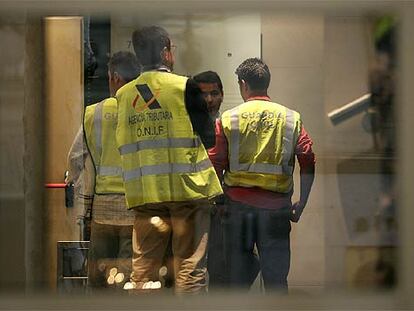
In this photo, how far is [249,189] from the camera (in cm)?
296

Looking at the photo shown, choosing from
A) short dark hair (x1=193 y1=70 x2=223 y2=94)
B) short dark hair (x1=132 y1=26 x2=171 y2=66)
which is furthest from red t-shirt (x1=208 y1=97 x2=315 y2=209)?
short dark hair (x1=132 y1=26 x2=171 y2=66)

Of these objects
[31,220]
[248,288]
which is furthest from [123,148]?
[248,288]

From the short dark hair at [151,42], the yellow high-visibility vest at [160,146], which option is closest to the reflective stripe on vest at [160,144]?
the yellow high-visibility vest at [160,146]

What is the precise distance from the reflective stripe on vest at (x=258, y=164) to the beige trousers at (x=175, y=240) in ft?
0.46

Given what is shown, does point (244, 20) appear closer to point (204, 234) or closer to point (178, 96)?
point (178, 96)

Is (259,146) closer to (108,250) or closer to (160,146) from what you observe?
(160,146)

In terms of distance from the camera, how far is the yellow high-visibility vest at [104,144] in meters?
2.96

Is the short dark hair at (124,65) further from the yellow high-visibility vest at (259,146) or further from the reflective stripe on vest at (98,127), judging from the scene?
the yellow high-visibility vest at (259,146)

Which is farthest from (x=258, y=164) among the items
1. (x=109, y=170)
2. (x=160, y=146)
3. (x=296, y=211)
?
(x=109, y=170)

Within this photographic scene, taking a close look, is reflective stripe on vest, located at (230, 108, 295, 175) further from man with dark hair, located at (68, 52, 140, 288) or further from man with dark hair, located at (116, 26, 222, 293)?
man with dark hair, located at (68, 52, 140, 288)

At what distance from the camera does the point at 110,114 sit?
3008 mm

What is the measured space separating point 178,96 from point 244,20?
0.30m

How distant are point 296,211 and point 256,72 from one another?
384mm

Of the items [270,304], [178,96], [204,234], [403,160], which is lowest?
[270,304]
